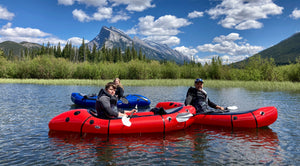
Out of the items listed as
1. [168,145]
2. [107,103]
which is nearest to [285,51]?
[168,145]

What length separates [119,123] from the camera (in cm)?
651

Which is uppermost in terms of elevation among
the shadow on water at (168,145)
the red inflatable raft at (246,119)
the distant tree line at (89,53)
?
the distant tree line at (89,53)

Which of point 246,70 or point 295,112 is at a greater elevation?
point 246,70

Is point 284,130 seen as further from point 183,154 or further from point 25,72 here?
point 25,72

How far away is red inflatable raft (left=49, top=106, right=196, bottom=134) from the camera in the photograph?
6.47 metres

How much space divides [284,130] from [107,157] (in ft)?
19.8

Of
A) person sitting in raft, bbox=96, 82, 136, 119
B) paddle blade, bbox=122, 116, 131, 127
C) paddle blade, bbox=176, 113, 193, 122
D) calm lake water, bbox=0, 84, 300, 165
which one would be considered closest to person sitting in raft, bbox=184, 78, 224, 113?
calm lake water, bbox=0, 84, 300, 165

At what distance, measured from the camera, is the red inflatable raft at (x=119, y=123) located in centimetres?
647

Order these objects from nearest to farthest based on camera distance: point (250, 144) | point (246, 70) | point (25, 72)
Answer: point (250, 144) < point (246, 70) < point (25, 72)

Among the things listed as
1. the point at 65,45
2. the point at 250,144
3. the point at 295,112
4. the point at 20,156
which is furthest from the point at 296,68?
the point at 65,45

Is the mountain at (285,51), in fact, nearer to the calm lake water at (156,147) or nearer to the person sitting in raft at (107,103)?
the calm lake water at (156,147)

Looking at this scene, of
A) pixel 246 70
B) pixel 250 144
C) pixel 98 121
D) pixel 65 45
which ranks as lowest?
pixel 250 144

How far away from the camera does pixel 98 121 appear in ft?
21.4

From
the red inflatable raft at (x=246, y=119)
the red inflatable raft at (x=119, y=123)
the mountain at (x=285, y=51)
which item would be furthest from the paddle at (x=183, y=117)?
the mountain at (x=285, y=51)
